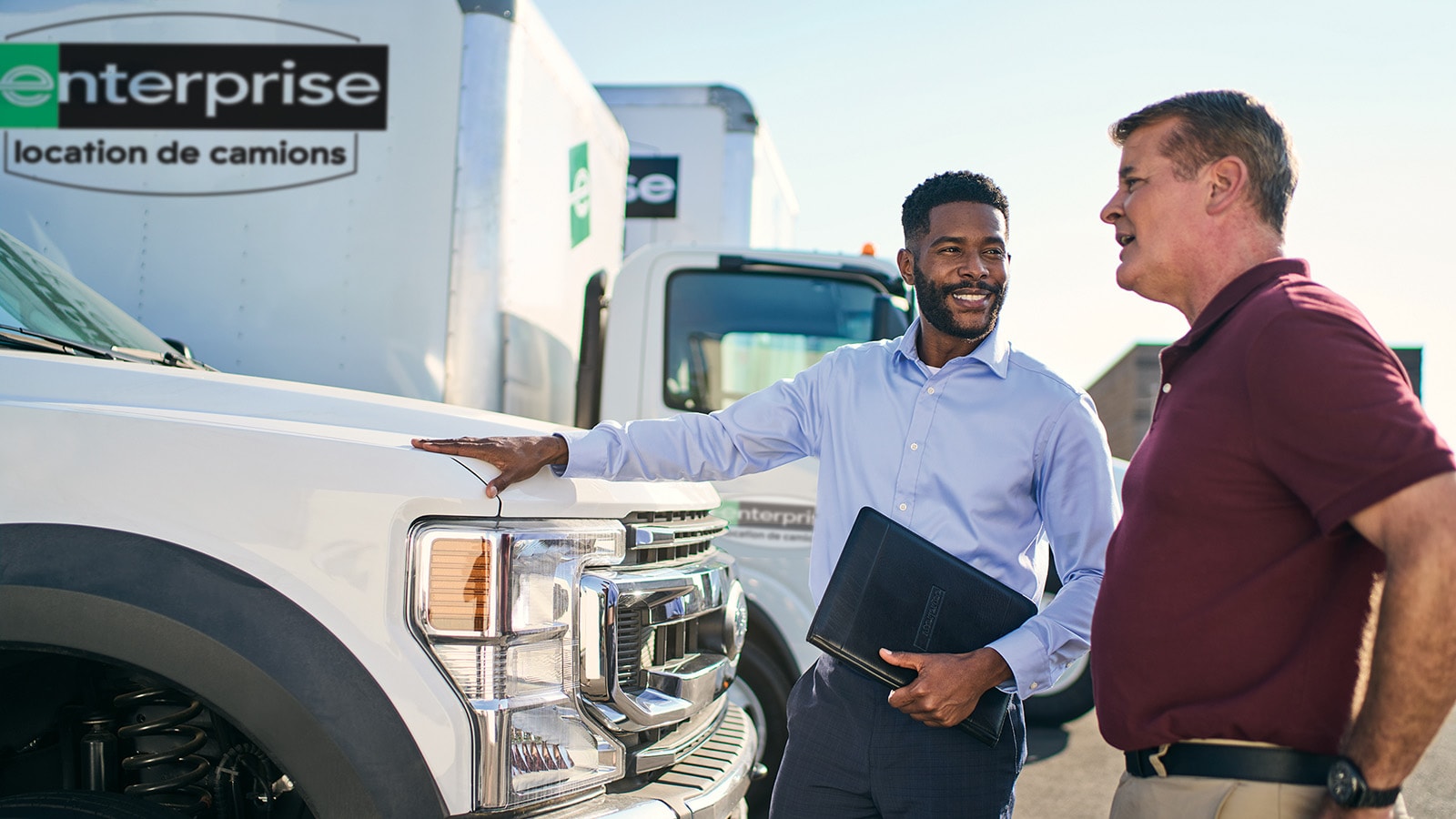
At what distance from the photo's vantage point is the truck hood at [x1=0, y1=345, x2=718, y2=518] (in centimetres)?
187

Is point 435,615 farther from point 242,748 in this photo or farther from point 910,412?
point 910,412

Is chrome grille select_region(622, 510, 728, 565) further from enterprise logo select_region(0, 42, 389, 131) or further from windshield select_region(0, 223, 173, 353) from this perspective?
enterprise logo select_region(0, 42, 389, 131)

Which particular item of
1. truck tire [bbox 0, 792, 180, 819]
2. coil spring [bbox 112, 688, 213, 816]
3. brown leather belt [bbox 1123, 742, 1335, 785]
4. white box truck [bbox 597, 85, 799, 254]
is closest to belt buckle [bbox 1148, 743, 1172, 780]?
brown leather belt [bbox 1123, 742, 1335, 785]

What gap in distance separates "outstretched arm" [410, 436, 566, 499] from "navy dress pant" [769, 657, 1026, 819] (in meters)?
0.72

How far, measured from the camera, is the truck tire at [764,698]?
14.0 ft

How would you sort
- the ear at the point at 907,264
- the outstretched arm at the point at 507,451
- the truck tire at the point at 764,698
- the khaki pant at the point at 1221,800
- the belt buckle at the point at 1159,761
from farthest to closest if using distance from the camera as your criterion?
the truck tire at the point at 764,698, the ear at the point at 907,264, the outstretched arm at the point at 507,451, the belt buckle at the point at 1159,761, the khaki pant at the point at 1221,800

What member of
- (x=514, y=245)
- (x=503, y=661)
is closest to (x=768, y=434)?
(x=503, y=661)

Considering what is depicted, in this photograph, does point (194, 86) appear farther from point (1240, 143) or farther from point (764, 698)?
point (1240, 143)

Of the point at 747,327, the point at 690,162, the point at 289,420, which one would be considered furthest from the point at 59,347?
the point at 690,162

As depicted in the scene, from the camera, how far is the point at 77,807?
5.89 ft

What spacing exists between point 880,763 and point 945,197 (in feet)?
3.96

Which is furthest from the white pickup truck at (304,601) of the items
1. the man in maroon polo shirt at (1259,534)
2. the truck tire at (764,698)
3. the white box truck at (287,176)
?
the truck tire at (764,698)

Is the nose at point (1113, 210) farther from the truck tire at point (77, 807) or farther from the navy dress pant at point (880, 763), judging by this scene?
the truck tire at point (77, 807)

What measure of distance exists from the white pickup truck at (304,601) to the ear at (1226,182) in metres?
1.22
